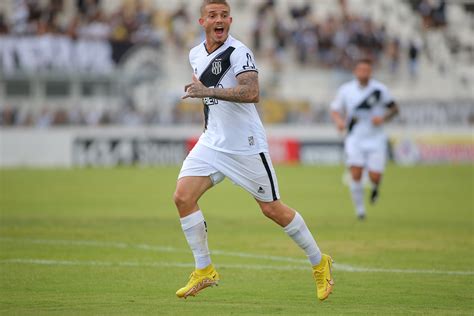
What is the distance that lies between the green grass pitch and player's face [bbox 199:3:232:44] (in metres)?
2.41

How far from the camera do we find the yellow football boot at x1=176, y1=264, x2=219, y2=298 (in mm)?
9094

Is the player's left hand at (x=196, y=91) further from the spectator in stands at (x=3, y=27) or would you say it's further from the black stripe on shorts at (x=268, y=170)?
the spectator in stands at (x=3, y=27)

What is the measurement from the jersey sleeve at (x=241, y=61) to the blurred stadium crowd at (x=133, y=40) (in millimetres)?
29981

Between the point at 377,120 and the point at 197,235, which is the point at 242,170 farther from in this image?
the point at 377,120

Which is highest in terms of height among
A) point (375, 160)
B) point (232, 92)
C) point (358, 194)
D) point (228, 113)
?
point (232, 92)

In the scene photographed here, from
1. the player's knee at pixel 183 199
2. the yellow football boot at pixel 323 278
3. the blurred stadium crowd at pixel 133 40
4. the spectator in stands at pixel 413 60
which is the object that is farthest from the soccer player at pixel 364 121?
the spectator in stands at pixel 413 60

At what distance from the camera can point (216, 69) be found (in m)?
9.26

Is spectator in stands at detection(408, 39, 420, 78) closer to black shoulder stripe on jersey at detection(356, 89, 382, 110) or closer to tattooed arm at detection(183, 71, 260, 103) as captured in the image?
black shoulder stripe on jersey at detection(356, 89, 382, 110)

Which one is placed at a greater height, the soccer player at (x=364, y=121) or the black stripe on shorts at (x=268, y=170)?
the black stripe on shorts at (x=268, y=170)

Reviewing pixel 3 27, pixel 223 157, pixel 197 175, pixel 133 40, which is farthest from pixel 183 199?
pixel 3 27

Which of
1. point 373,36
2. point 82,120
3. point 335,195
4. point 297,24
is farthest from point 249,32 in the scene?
point 335,195

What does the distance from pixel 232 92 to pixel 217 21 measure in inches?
28.4

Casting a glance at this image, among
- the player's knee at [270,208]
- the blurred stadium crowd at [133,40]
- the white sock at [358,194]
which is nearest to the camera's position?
the player's knee at [270,208]

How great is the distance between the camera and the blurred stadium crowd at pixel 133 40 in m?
39.5
